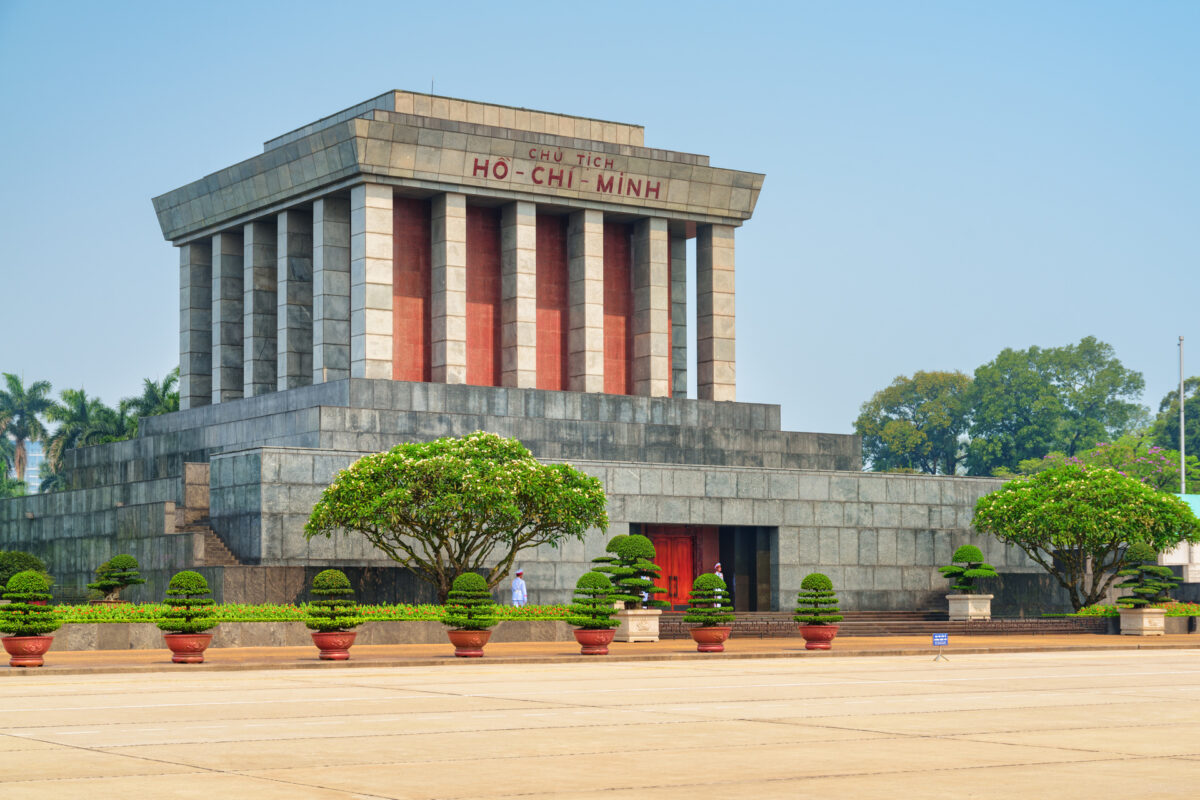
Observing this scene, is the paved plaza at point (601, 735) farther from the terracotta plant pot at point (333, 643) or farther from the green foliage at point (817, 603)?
the green foliage at point (817, 603)

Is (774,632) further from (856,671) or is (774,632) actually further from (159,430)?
(159,430)

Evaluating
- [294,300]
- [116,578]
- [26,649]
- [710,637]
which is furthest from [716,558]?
[26,649]

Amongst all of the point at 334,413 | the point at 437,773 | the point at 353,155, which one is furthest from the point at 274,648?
the point at 437,773

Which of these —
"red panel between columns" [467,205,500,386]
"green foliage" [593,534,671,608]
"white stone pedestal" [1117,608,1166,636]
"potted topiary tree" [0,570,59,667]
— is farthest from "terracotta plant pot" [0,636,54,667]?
"white stone pedestal" [1117,608,1166,636]

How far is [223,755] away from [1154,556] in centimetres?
4302

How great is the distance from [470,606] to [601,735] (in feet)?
60.6

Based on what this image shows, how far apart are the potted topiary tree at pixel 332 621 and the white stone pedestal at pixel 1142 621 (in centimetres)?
2578

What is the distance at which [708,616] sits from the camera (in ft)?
123

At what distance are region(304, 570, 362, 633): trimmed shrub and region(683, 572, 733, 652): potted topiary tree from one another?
760 centimetres

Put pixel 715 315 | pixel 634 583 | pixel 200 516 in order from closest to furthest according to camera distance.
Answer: pixel 634 583
pixel 200 516
pixel 715 315

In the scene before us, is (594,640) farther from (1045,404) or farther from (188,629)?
(1045,404)

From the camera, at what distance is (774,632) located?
47844mm

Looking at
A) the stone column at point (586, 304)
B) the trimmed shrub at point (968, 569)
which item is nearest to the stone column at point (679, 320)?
the stone column at point (586, 304)

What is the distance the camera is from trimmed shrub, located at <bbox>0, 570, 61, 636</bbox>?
31938mm
